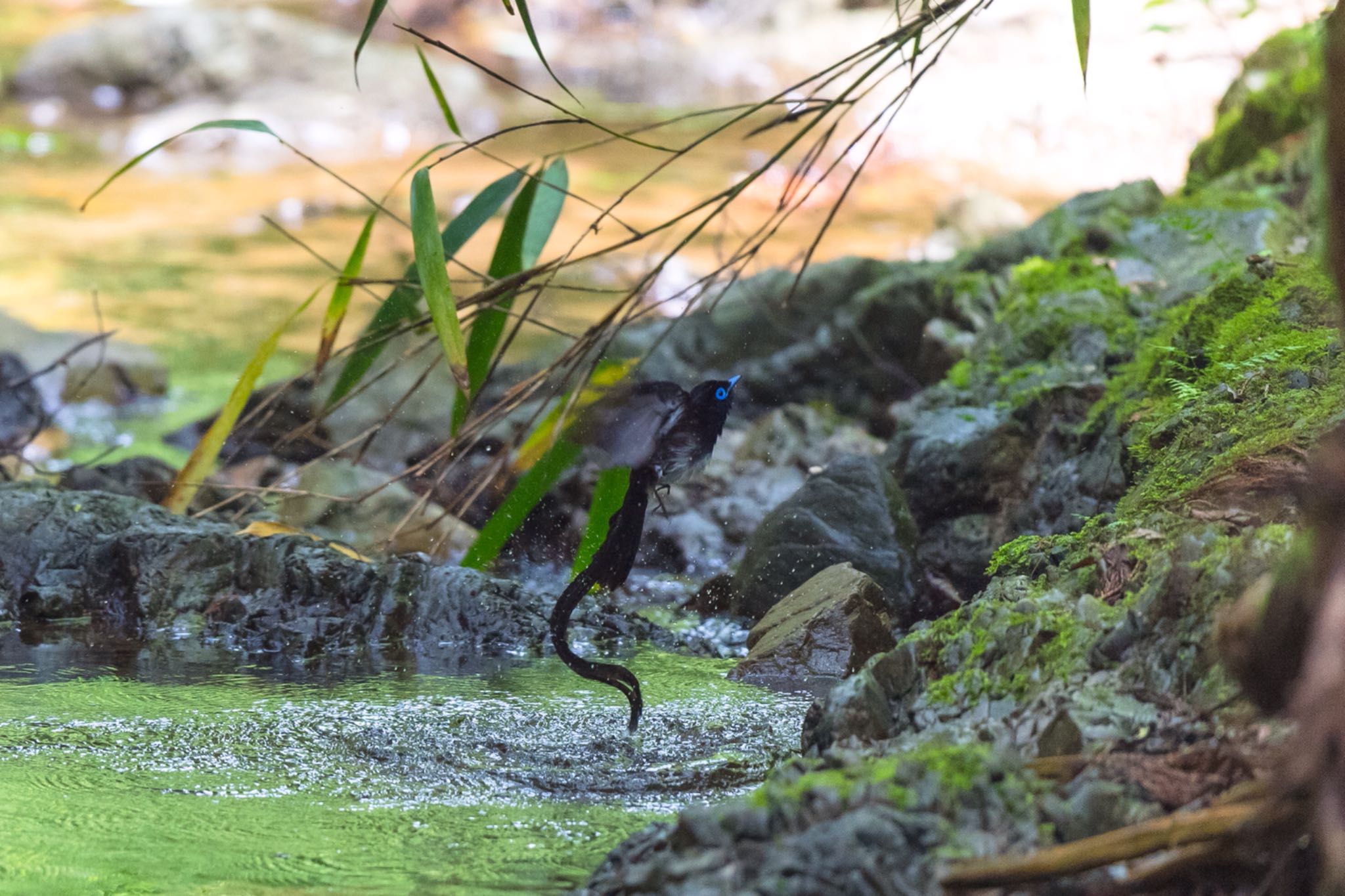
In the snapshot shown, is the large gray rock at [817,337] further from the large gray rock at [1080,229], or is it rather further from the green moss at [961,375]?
the green moss at [961,375]

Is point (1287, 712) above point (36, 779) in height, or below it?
above

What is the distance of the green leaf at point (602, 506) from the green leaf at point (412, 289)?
0.51 metres

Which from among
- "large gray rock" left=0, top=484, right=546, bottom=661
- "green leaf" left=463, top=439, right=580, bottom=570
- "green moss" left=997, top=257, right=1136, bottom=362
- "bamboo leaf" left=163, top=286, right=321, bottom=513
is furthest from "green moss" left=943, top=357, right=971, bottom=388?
"bamboo leaf" left=163, top=286, right=321, bottom=513

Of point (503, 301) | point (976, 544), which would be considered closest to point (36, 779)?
point (503, 301)

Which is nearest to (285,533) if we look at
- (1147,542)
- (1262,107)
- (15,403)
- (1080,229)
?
(1147,542)

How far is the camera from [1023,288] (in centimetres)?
460

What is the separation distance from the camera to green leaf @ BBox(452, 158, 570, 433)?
246cm

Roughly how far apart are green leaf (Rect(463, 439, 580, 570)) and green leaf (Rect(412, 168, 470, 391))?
23 centimetres

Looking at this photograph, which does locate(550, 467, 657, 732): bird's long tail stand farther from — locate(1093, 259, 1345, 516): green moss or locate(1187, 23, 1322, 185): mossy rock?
locate(1187, 23, 1322, 185): mossy rock

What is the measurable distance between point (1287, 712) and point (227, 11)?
1540 cm

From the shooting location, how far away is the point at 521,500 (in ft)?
8.00

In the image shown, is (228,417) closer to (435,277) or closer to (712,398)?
(435,277)

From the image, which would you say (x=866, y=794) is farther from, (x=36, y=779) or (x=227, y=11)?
(x=227, y=11)

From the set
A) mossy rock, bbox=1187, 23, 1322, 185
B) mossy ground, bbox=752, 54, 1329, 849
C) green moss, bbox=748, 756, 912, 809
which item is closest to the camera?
green moss, bbox=748, 756, 912, 809
